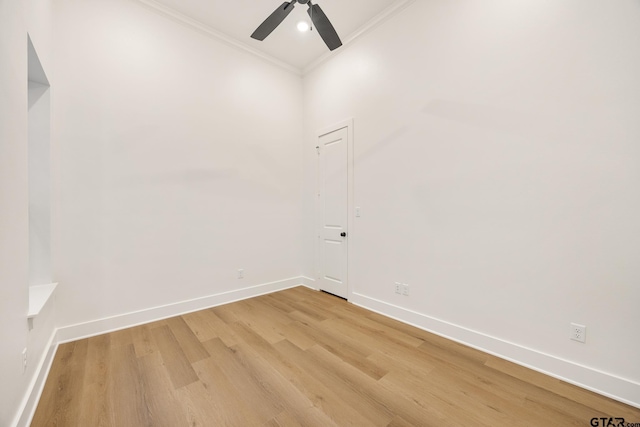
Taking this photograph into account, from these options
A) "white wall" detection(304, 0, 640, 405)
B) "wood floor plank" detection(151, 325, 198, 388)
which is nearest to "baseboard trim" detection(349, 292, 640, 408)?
"white wall" detection(304, 0, 640, 405)

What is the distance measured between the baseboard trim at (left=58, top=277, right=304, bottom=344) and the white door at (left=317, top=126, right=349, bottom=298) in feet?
2.80

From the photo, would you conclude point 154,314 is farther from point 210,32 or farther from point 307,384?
point 210,32

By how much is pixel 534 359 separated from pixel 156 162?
4.07m

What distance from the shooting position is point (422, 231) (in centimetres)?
268

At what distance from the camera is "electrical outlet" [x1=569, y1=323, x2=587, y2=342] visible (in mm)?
1770

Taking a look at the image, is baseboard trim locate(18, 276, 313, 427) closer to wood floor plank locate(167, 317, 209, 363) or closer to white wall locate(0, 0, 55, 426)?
white wall locate(0, 0, 55, 426)

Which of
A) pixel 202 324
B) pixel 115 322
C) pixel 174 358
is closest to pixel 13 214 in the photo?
pixel 174 358

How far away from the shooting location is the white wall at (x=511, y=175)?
65.6 inches

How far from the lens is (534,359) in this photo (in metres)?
1.96

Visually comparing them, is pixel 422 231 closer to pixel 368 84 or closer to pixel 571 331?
pixel 571 331

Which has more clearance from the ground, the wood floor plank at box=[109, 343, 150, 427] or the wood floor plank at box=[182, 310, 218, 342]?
the wood floor plank at box=[109, 343, 150, 427]

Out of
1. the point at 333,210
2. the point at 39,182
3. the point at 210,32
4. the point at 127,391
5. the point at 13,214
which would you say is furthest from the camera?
the point at 333,210

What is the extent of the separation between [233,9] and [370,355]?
157 inches

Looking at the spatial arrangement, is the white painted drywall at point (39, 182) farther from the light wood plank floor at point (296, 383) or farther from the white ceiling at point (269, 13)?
the white ceiling at point (269, 13)
